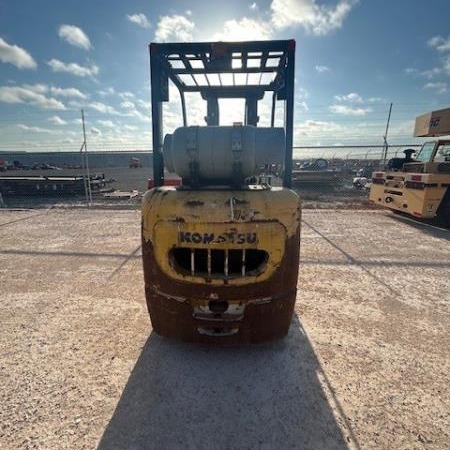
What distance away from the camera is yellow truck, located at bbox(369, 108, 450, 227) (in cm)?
786

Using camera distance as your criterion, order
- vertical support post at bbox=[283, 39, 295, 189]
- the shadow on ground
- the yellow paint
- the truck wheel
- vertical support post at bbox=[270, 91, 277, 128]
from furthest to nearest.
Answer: the truck wheel
vertical support post at bbox=[270, 91, 277, 128]
vertical support post at bbox=[283, 39, 295, 189]
the yellow paint
the shadow on ground

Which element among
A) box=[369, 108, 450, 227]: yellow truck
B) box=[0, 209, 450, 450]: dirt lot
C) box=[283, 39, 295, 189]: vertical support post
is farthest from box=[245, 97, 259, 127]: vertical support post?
box=[369, 108, 450, 227]: yellow truck

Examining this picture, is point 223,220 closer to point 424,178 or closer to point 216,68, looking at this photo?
point 216,68

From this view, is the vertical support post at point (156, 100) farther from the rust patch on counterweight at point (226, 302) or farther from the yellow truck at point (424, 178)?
the yellow truck at point (424, 178)

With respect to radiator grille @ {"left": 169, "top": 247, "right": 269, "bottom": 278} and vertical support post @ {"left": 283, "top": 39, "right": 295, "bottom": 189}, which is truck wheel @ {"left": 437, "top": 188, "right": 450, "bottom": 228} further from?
radiator grille @ {"left": 169, "top": 247, "right": 269, "bottom": 278}

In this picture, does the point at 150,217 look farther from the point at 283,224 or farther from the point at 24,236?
the point at 24,236

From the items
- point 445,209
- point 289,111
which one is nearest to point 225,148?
point 289,111

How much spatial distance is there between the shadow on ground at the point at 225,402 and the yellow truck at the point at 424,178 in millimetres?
7097

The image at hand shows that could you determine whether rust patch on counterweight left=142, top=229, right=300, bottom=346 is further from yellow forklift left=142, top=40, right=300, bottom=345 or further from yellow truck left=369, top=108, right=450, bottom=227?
yellow truck left=369, top=108, right=450, bottom=227

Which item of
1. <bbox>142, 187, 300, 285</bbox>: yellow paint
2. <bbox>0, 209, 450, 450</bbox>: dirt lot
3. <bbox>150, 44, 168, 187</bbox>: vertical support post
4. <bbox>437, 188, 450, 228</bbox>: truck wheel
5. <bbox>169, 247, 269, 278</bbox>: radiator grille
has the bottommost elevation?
<bbox>0, 209, 450, 450</bbox>: dirt lot

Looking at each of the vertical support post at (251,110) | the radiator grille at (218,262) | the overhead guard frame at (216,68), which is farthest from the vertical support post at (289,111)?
the vertical support post at (251,110)

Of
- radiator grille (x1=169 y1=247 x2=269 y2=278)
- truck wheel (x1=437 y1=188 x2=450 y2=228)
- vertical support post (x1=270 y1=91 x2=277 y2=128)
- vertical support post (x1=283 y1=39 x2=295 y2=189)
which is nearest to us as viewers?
radiator grille (x1=169 y1=247 x2=269 y2=278)

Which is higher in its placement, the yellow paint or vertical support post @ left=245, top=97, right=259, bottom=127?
vertical support post @ left=245, top=97, right=259, bottom=127

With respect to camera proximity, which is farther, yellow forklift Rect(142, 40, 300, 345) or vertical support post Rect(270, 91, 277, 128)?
vertical support post Rect(270, 91, 277, 128)
